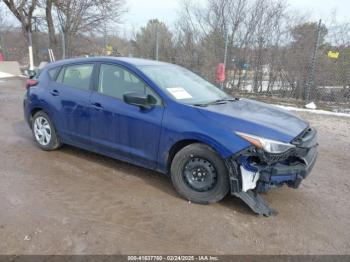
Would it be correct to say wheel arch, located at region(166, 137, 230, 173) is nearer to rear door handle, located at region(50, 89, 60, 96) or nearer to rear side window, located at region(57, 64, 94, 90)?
rear side window, located at region(57, 64, 94, 90)

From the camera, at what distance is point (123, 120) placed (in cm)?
417

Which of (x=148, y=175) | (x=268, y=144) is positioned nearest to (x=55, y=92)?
(x=148, y=175)

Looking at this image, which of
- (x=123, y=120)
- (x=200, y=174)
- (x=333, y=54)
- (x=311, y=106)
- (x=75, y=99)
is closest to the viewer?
(x=200, y=174)

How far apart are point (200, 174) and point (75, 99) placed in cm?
225

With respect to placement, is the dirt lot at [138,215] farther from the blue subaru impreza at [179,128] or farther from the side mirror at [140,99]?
the side mirror at [140,99]

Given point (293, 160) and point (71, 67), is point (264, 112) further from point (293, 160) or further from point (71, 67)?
point (71, 67)

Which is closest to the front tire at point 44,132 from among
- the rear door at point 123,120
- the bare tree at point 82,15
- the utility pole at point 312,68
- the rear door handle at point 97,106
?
the rear door at point 123,120

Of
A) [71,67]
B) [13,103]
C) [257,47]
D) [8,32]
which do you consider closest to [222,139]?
[71,67]

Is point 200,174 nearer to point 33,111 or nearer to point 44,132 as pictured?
point 44,132

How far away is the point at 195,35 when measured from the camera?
1423 cm

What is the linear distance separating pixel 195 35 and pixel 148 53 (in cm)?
226

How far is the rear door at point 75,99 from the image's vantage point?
4637mm

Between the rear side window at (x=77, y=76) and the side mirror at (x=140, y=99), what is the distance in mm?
1007

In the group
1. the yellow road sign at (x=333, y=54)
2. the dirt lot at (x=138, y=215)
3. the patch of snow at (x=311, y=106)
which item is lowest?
the dirt lot at (x=138, y=215)
